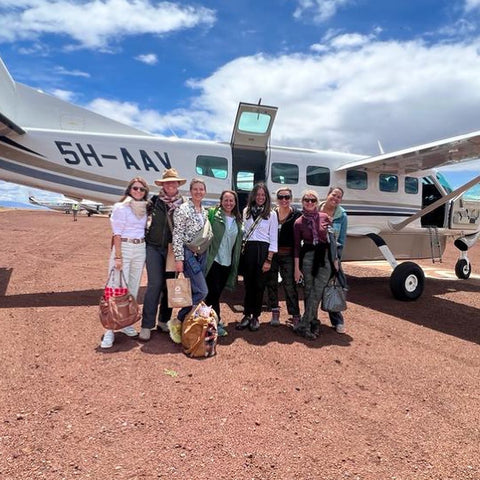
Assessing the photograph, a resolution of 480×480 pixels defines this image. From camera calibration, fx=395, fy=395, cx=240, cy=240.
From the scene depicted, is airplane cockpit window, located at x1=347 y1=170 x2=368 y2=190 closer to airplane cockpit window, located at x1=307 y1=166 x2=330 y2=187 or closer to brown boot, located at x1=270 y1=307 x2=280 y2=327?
airplane cockpit window, located at x1=307 y1=166 x2=330 y2=187

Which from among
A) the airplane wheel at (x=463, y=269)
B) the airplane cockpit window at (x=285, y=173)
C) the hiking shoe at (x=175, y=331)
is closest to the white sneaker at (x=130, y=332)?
the hiking shoe at (x=175, y=331)

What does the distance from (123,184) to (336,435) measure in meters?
5.74

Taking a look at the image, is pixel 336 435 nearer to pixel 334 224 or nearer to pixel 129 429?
pixel 129 429

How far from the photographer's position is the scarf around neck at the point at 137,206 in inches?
175

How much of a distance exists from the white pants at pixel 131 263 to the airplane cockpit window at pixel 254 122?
416 centimetres

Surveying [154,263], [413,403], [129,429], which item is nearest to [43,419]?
[129,429]

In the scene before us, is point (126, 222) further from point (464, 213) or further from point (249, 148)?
point (464, 213)

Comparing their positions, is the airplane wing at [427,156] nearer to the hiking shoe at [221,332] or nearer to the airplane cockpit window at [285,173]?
the airplane cockpit window at [285,173]

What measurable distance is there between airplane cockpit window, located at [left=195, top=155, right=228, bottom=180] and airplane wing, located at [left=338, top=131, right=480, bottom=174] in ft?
8.75

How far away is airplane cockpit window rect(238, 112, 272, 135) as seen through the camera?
7.67 m

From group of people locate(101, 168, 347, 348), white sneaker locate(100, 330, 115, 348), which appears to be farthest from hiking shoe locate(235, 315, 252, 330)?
white sneaker locate(100, 330, 115, 348)

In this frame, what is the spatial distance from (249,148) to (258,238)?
3.63 metres

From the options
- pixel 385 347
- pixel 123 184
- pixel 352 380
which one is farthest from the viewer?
pixel 123 184

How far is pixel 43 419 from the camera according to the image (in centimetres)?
296
